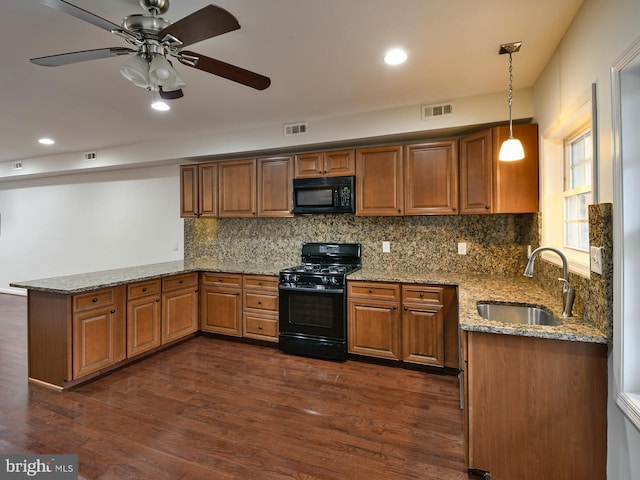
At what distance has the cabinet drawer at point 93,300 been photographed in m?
2.82

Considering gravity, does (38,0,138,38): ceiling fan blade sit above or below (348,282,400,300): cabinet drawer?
above

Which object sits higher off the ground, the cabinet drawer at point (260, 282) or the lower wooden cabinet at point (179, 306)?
the cabinet drawer at point (260, 282)

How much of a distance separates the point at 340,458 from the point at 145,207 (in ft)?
15.0

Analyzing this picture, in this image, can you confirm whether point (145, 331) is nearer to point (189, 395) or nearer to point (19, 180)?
point (189, 395)

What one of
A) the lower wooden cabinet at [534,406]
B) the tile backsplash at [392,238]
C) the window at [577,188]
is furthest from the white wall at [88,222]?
the window at [577,188]

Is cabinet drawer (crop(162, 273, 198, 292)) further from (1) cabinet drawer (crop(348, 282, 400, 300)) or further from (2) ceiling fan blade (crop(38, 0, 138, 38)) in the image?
(2) ceiling fan blade (crop(38, 0, 138, 38))

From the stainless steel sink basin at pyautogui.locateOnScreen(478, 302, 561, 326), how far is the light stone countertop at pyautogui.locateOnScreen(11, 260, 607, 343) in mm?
40

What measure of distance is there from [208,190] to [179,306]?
1475 mm

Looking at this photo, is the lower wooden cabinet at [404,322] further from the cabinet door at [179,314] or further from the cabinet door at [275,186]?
the cabinet door at [179,314]

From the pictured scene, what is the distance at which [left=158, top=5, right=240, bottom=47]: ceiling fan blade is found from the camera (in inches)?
54.8

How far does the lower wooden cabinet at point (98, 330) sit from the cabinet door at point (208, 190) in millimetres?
1485

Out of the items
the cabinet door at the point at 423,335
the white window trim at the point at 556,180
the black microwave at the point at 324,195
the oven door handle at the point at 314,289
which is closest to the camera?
the white window trim at the point at 556,180

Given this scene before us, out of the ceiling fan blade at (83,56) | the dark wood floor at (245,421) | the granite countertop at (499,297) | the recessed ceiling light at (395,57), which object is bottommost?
the dark wood floor at (245,421)

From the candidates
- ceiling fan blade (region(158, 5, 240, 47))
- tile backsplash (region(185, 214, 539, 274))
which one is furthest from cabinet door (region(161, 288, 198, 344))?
ceiling fan blade (region(158, 5, 240, 47))
